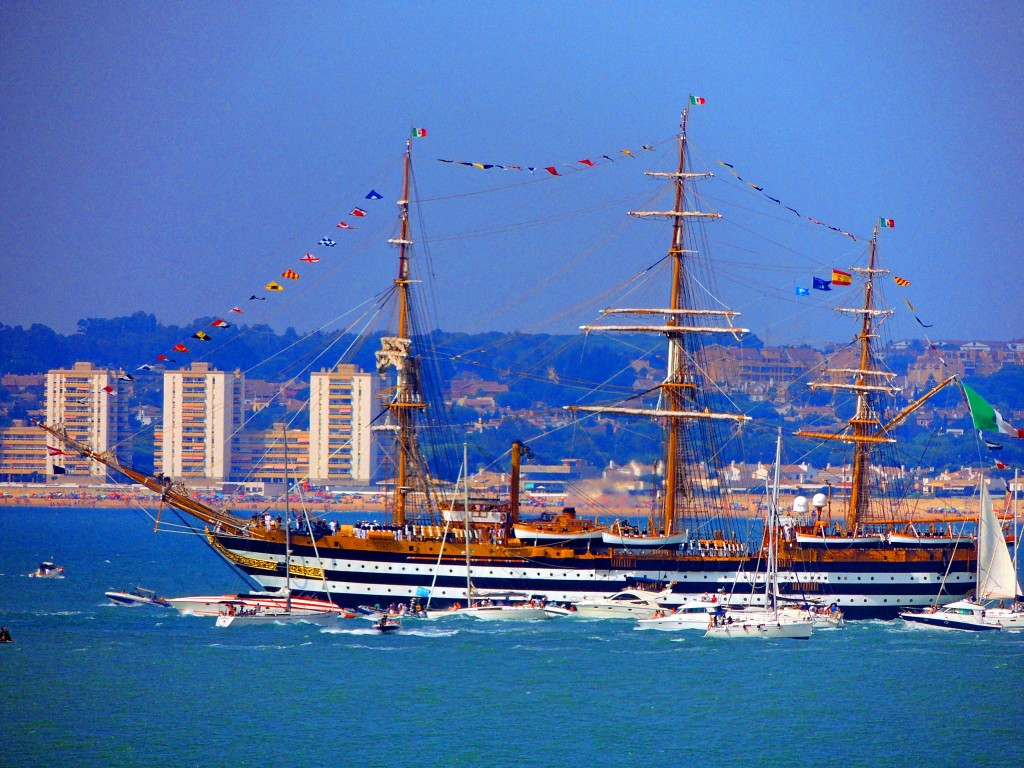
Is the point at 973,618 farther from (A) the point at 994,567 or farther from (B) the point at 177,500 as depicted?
(B) the point at 177,500

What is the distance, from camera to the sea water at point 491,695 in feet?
140

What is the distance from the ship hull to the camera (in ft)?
213

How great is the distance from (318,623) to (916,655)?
75.8 ft

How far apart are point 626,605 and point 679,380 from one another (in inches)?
496

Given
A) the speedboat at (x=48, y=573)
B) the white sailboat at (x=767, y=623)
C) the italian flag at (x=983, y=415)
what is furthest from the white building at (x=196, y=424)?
the white sailboat at (x=767, y=623)

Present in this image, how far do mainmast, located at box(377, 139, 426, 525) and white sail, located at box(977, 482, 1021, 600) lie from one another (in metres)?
25.1

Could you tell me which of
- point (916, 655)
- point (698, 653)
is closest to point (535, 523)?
point (698, 653)

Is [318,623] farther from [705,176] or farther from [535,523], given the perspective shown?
[705,176]

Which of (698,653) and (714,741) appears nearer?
(714,741)

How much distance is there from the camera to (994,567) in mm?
66000

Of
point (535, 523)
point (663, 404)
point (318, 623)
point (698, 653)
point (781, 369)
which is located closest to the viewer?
point (698, 653)

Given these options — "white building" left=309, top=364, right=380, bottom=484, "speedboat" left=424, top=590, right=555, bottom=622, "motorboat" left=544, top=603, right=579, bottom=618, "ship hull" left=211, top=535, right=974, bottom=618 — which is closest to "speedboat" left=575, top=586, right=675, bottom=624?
"motorboat" left=544, top=603, right=579, bottom=618

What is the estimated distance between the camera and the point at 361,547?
65062mm

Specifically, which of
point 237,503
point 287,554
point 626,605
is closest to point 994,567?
point 626,605
